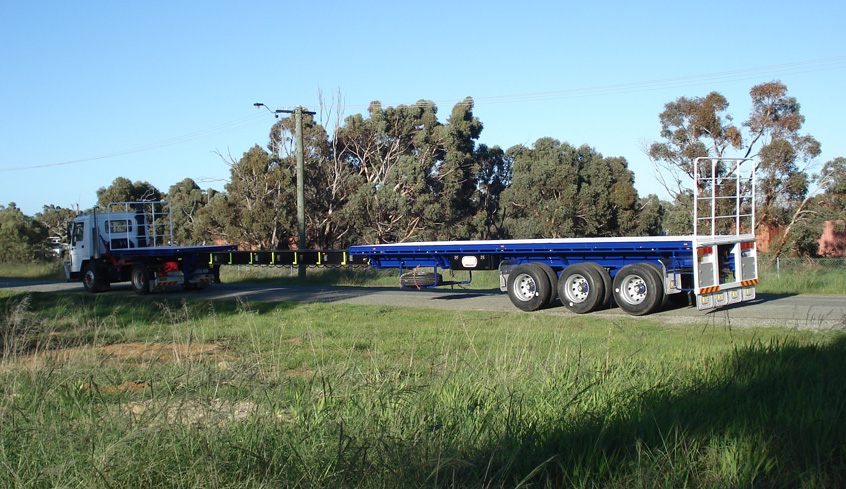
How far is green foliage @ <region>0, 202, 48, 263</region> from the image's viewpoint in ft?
174

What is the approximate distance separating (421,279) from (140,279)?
991 cm

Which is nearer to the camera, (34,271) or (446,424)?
(446,424)

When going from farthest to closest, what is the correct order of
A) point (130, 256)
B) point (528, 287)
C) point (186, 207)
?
point (186, 207) → point (130, 256) → point (528, 287)

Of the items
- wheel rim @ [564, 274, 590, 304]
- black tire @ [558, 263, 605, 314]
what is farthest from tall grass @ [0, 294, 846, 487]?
wheel rim @ [564, 274, 590, 304]

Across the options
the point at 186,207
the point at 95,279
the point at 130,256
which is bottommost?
the point at 95,279

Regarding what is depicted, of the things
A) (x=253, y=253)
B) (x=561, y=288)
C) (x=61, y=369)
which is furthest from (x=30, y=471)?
(x=253, y=253)

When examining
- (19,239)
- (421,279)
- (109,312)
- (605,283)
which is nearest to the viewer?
(605,283)

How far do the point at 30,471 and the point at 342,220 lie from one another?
127 ft

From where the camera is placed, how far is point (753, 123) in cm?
3484

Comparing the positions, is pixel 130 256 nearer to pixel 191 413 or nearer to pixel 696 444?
pixel 191 413

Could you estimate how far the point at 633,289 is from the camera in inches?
544

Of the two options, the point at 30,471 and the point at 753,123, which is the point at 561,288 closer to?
the point at 30,471

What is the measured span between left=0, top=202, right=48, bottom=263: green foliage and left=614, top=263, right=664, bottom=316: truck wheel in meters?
48.3

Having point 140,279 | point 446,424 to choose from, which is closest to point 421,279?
point 140,279
